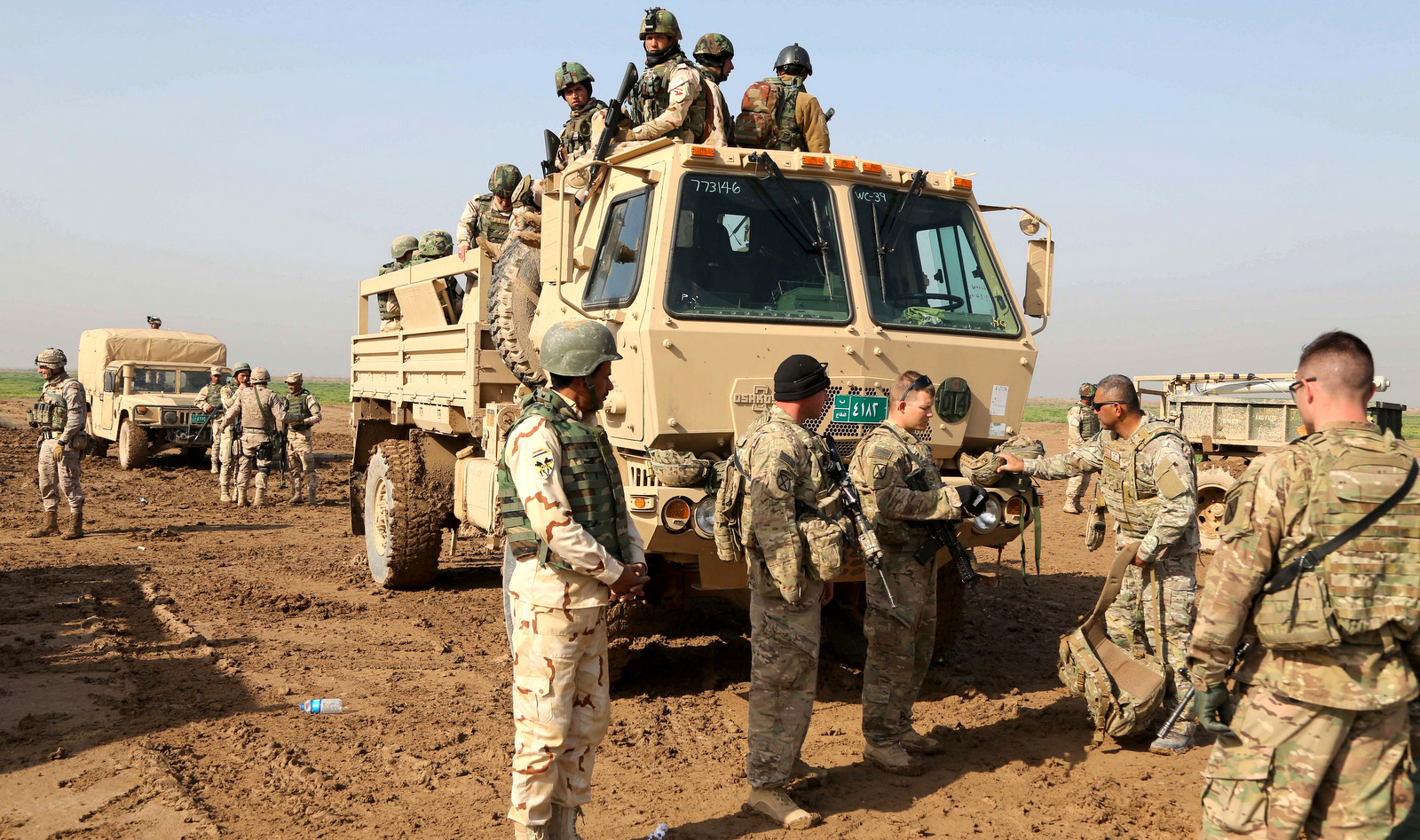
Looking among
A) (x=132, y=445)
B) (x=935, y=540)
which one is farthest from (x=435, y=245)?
(x=132, y=445)

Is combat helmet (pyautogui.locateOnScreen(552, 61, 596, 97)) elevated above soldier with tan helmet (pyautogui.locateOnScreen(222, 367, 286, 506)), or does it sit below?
above

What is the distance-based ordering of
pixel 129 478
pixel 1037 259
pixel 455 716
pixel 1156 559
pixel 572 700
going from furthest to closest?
pixel 129 478 → pixel 1037 259 → pixel 455 716 → pixel 1156 559 → pixel 572 700

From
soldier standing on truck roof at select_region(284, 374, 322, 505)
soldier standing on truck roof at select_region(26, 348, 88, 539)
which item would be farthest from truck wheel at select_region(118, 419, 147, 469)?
soldier standing on truck roof at select_region(26, 348, 88, 539)

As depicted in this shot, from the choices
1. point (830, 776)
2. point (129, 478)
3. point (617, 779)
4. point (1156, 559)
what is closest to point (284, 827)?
point (617, 779)

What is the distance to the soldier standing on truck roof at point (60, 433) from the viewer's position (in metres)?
10.6

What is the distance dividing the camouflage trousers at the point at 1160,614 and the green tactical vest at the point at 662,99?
10.7 feet

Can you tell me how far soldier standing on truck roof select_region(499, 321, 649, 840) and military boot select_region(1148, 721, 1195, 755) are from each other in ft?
9.10

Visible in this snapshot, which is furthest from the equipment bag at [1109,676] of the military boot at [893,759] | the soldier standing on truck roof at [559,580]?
the soldier standing on truck roof at [559,580]

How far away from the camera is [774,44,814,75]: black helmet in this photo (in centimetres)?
641

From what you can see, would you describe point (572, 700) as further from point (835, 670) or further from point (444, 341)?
point (444, 341)

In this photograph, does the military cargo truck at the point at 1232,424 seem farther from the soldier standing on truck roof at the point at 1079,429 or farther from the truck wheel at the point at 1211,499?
the soldier standing on truck roof at the point at 1079,429

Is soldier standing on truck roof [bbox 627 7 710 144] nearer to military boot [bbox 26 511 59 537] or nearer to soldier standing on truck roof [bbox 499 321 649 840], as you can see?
soldier standing on truck roof [bbox 499 321 649 840]

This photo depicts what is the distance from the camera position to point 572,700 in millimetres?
3443

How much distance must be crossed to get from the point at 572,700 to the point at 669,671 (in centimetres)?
268
